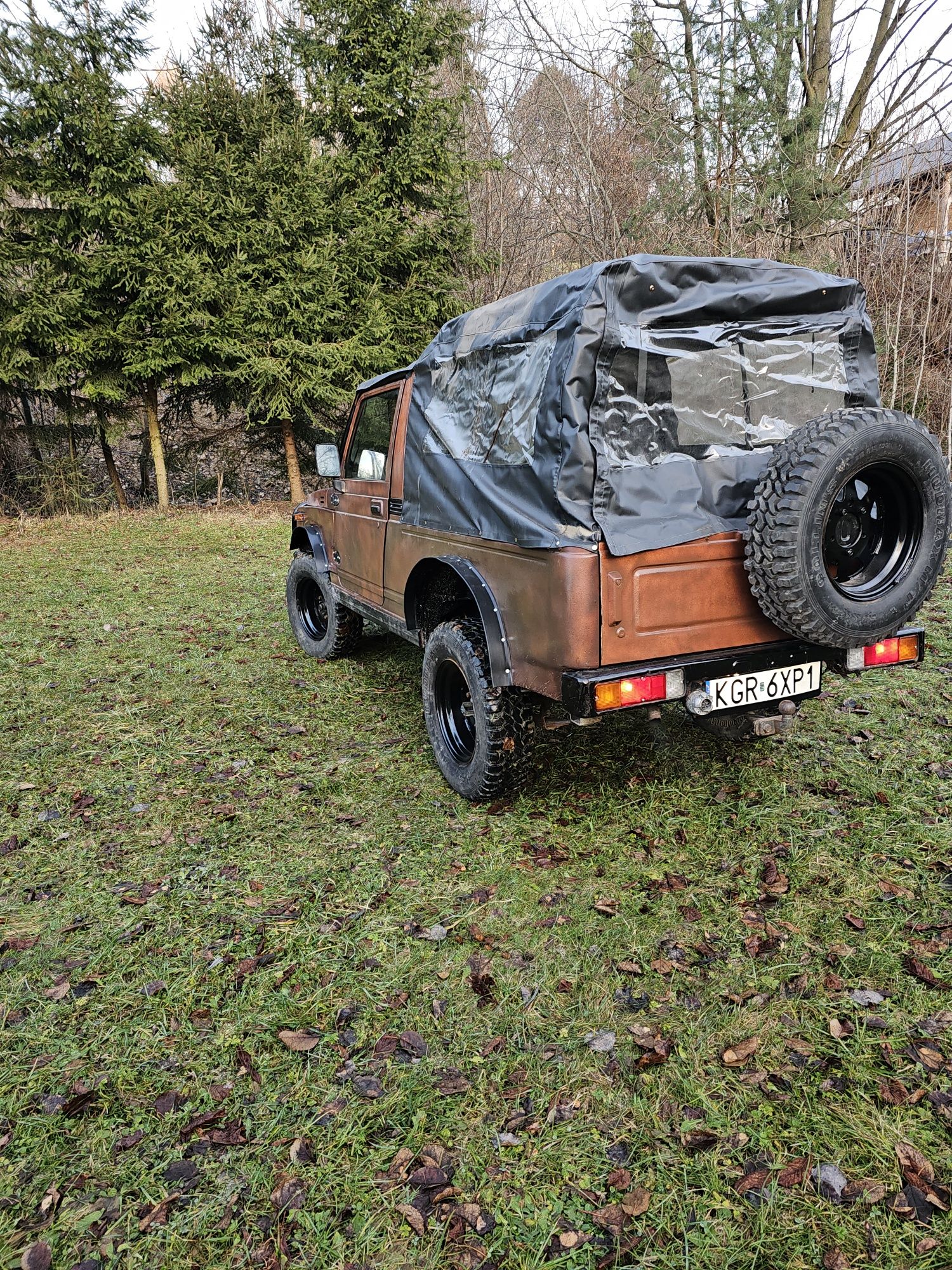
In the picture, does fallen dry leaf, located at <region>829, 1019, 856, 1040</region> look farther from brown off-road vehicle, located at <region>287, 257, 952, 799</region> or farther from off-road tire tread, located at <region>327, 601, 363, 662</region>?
off-road tire tread, located at <region>327, 601, 363, 662</region>

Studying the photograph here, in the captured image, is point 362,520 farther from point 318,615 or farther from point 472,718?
point 472,718

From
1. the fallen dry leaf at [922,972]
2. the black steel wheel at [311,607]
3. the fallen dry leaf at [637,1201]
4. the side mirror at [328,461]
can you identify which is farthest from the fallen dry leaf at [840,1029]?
the black steel wheel at [311,607]

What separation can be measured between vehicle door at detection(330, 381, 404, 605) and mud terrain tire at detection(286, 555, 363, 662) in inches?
12.7

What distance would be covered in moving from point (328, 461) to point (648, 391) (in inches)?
112

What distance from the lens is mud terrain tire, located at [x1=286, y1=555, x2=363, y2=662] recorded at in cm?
590

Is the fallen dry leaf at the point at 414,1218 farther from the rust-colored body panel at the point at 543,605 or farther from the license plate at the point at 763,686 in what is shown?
the license plate at the point at 763,686

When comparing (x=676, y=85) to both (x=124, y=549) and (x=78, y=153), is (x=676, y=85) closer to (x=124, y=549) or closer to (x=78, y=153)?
(x=78, y=153)

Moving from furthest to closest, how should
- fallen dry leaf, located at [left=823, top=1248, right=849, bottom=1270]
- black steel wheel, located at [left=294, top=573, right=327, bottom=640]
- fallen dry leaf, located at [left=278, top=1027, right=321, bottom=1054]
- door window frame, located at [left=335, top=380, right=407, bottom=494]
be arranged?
black steel wheel, located at [left=294, top=573, right=327, bottom=640] → door window frame, located at [left=335, top=380, right=407, bottom=494] → fallen dry leaf, located at [left=278, top=1027, right=321, bottom=1054] → fallen dry leaf, located at [left=823, top=1248, right=849, bottom=1270]

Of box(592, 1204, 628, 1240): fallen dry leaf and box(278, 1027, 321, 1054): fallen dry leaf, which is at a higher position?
box(278, 1027, 321, 1054): fallen dry leaf

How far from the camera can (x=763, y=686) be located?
318cm

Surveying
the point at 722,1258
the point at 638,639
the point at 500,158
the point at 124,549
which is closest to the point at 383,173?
the point at 500,158

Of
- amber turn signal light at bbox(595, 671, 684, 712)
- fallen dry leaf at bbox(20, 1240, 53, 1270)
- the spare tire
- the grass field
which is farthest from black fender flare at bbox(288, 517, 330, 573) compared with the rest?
fallen dry leaf at bbox(20, 1240, 53, 1270)

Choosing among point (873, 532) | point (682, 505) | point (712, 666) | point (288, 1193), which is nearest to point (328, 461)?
point (682, 505)

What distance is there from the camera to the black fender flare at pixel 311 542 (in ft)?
19.4
